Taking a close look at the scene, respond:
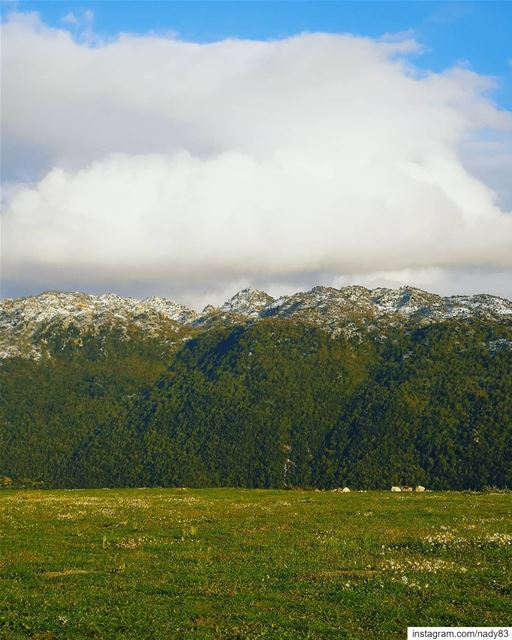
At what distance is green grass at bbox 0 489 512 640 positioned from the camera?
708 inches

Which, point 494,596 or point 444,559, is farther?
point 444,559

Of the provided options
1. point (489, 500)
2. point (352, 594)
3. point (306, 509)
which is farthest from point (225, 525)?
point (489, 500)

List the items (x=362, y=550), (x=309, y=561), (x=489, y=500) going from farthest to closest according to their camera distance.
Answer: (x=489, y=500) → (x=362, y=550) → (x=309, y=561)

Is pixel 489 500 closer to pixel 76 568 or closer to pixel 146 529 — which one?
pixel 146 529

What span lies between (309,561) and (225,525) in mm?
12838

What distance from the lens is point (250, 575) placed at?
23.9 metres

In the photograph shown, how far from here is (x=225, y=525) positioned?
38.2m

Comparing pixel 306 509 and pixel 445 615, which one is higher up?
pixel 445 615

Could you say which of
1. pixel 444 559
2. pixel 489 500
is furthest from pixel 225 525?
pixel 489 500

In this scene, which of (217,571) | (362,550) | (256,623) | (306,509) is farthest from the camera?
(306,509)

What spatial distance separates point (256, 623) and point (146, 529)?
2035 centimetres

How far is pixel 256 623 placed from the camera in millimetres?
17906

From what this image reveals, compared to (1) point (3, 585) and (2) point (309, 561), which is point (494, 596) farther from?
(1) point (3, 585)

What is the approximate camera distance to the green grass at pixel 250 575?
708 inches
